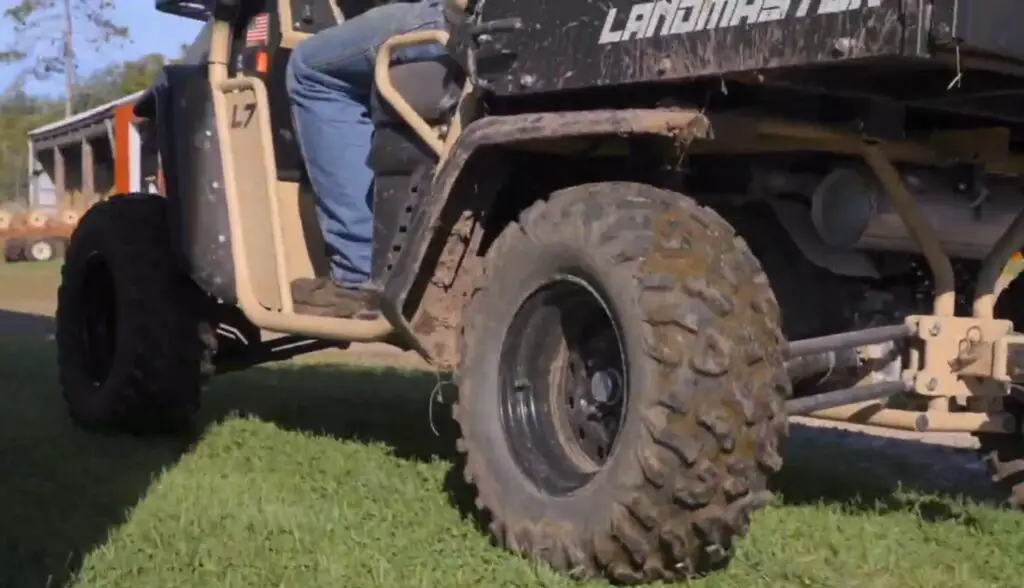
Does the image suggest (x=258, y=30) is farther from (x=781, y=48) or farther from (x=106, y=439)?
(x=781, y=48)

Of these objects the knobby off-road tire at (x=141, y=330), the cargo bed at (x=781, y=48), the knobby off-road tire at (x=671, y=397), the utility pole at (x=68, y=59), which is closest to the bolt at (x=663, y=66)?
the cargo bed at (x=781, y=48)

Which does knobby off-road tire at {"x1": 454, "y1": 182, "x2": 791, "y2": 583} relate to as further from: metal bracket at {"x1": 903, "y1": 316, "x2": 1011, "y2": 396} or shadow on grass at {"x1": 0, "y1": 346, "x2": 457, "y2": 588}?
shadow on grass at {"x1": 0, "y1": 346, "x2": 457, "y2": 588}

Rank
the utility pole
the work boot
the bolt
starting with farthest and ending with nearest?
the utility pole, the work boot, the bolt

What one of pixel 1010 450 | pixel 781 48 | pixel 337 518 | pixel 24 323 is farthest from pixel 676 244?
pixel 24 323

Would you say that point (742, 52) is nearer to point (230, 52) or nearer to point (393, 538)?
point (393, 538)

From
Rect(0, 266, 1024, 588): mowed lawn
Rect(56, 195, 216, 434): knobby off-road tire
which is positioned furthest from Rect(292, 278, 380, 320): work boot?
Rect(56, 195, 216, 434): knobby off-road tire

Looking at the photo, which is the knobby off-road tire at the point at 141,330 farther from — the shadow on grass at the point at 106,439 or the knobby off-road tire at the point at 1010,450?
the knobby off-road tire at the point at 1010,450

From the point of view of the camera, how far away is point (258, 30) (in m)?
5.35

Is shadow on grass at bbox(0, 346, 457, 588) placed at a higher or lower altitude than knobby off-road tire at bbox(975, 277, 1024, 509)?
lower

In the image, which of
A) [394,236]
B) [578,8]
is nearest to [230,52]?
[394,236]

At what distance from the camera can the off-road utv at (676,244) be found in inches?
123

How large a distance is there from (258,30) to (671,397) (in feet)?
9.60

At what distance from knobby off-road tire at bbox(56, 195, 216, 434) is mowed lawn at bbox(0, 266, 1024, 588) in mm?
132

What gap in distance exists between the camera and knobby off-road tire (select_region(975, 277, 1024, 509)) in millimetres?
4516
